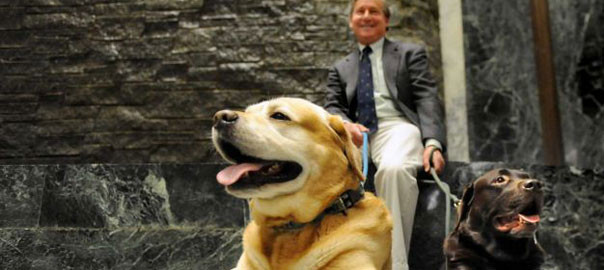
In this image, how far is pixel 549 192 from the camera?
10.3 ft

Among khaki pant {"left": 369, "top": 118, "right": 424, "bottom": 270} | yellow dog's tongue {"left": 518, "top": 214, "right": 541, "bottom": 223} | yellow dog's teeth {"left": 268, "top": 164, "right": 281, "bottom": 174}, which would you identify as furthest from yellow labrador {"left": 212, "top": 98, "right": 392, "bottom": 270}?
khaki pant {"left": 369, "top": 118, "right": 424, "bottom": 270}

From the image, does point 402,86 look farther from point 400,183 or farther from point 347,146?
point 347,146

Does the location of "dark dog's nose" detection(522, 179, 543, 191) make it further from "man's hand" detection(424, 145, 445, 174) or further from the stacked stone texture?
the stacked stone texture

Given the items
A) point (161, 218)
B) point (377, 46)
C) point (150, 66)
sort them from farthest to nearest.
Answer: point (150, 66) < point (377, 46) < point (161, 218)

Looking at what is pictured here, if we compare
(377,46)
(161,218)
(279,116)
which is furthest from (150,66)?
(279,116)

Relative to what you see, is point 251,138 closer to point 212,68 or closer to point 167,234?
point 167,234

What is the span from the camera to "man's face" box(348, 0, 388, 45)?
3229mm

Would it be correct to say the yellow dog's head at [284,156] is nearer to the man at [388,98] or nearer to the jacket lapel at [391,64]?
the man at [388,98]

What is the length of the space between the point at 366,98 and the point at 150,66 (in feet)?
5.92

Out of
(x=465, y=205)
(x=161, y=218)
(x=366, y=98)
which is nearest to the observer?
(x=465, y=205)

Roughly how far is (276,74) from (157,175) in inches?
57.3

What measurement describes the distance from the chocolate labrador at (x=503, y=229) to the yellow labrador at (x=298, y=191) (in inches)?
9.7

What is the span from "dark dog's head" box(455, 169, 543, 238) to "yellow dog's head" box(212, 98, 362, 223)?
37 centimetres

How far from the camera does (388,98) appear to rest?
319 cm
